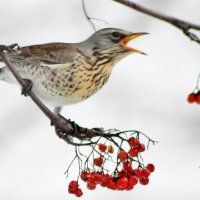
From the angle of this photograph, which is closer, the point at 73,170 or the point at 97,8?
the point at 73,170

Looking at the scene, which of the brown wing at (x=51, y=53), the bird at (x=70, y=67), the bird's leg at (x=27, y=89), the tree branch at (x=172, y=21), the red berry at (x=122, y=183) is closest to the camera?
the tree branch at (x=172, y=21)

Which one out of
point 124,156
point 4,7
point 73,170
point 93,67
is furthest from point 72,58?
point 4,7

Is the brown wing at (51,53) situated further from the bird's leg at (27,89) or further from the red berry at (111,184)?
the red berry at (111,184)

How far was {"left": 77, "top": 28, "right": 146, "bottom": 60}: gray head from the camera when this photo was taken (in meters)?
2.50

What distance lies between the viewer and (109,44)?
2.61 m

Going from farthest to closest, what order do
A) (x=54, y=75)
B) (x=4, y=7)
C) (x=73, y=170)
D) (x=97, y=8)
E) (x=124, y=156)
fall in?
(x=97, y=8)
(x=4, y=7)
(x=73, y=170)
(x=54, y=75)
(x=124, y=156)

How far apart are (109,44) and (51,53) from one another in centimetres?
34

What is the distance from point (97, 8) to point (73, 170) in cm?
198

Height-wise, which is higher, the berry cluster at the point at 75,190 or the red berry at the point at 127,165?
the red berry at the point at 127,165

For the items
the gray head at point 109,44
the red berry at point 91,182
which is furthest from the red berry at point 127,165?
the gray head at point 109,44

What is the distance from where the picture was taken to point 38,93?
2.67 meters

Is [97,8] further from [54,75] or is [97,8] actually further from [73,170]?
[54,75]

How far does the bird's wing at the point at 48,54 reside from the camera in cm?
274

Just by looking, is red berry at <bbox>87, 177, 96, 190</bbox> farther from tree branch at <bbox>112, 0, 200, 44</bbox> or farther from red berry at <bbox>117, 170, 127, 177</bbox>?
tree branch at <bbox>112, 0, 200, 44</bbox>
